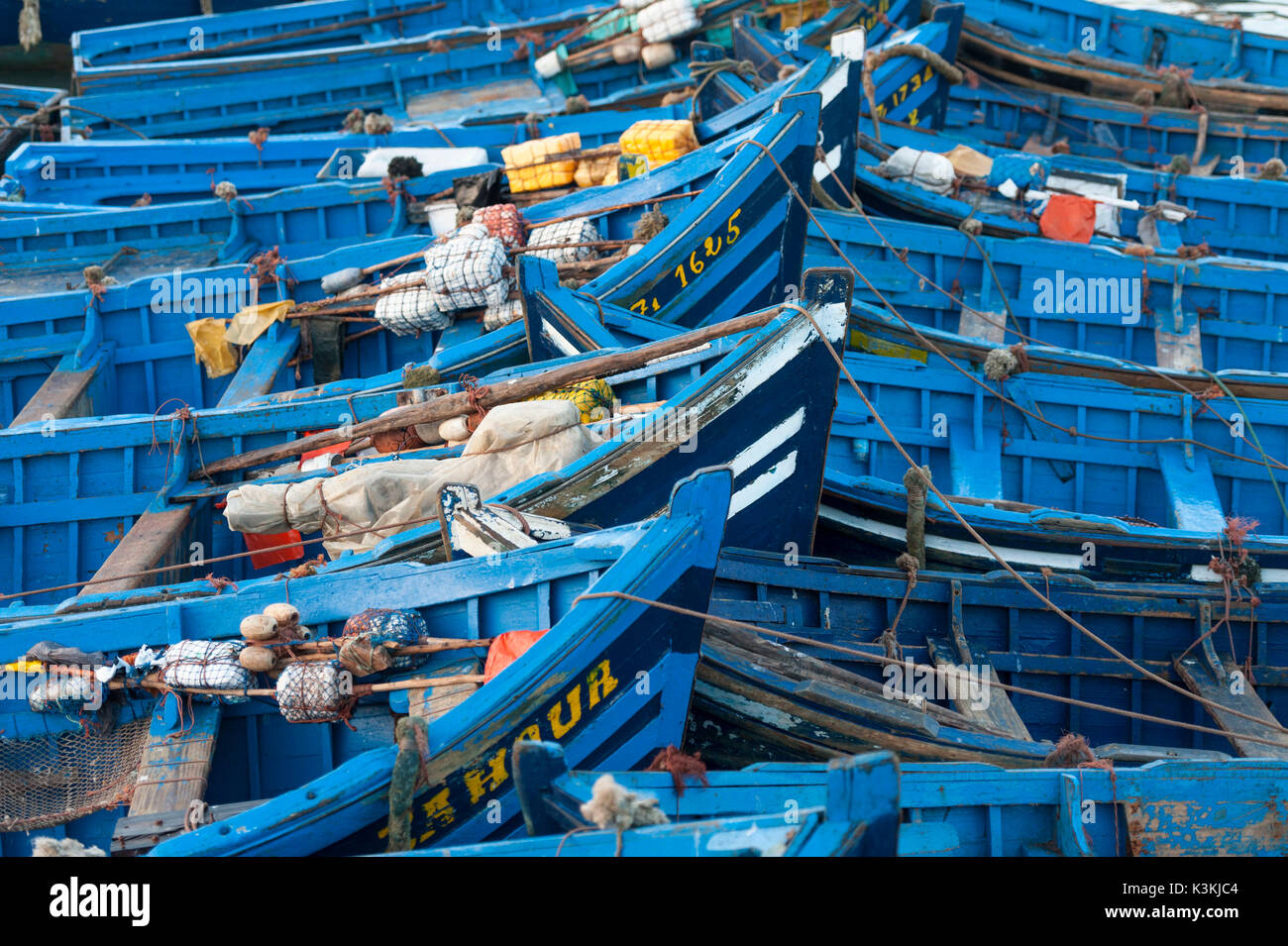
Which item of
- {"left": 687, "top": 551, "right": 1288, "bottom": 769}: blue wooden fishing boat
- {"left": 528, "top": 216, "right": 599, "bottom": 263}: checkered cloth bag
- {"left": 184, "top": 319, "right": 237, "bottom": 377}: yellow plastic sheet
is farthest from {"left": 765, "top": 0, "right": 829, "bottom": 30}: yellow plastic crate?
{"left": 687, "top": 551, "right": 1288, "bottom": 769}: blue wooden fishing boat

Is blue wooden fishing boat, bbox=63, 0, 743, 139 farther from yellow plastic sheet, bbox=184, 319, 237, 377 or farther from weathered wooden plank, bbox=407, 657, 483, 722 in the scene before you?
weathered wooden plank, bbox=407, 657, 483, 722

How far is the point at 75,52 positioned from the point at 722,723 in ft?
48.2

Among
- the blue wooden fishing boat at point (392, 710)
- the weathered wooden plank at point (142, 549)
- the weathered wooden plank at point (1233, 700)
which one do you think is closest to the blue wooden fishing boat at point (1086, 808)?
the blue wooden fishing boat at point (392, 710)

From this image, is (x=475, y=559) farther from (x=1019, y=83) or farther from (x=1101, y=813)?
(x=1019, y=83)

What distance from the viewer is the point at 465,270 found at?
32.7 feet

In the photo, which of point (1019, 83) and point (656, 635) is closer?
point (656, 635)

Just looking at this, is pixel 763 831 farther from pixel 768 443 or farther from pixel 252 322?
pixel 252 322

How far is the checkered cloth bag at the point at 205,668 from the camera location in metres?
6.21

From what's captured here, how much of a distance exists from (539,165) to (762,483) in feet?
18.1

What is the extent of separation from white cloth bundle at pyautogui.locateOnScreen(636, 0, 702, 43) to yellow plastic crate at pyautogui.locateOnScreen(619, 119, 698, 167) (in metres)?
4.64

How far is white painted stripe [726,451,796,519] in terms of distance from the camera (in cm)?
761

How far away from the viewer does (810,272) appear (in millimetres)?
7297

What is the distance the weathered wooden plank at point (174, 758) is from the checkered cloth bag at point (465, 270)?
14.8 feet
